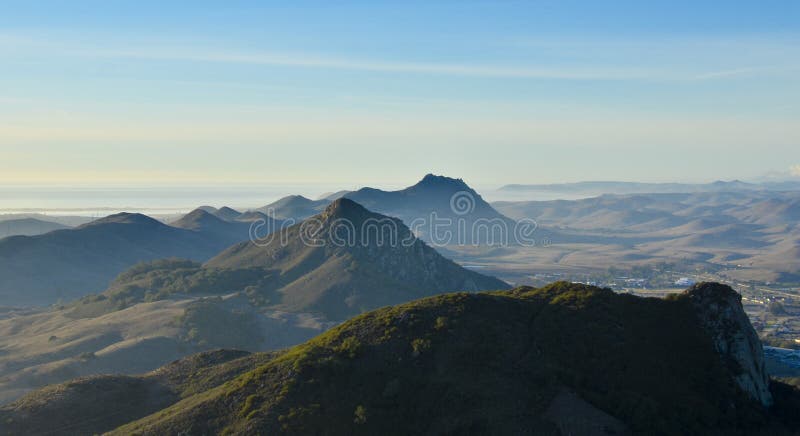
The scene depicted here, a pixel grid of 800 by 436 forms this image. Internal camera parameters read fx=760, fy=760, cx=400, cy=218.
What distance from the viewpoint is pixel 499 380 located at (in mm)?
53438

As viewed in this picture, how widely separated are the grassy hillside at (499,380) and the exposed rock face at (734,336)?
0.88m

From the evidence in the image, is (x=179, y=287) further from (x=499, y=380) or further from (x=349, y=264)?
(x=499, y=380)

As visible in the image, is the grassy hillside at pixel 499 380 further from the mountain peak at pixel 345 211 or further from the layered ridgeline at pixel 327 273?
the mountain peak at pixel 345 211

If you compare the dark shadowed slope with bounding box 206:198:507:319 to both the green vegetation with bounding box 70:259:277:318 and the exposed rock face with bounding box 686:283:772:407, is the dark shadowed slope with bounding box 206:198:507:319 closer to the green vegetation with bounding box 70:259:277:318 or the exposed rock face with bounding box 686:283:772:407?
the green vegetation with bounding box 70:259:277:318

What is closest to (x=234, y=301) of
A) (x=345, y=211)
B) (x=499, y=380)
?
(x=345, y=211)

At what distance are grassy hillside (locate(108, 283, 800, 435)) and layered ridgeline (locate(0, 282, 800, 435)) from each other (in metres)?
0.11

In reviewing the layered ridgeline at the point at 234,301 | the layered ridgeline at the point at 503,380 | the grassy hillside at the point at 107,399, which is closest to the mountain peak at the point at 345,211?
the layered ridgeline at the point at 234,301

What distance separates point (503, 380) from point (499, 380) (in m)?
0.28

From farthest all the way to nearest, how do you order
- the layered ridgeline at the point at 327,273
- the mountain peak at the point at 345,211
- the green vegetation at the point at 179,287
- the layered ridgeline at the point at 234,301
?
the mountain peak at the point at 345,211 < the green vegetation at the point at 179,287 < the layered ridgeline at the point at 327,273 < the layered ridgeline at the point at 234,301

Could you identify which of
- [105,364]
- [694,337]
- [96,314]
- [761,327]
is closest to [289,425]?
[694,337]

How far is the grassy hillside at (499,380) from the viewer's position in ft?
165

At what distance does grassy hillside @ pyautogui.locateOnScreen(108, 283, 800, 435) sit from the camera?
165ft

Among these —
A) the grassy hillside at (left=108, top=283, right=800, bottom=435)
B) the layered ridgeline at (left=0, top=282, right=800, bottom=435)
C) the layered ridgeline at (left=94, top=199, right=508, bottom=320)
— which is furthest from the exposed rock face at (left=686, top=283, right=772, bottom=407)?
the layered ridgeline at (left=94, top=199, right=508, bottom=320)

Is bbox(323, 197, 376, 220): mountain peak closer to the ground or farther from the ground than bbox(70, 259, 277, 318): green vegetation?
farther from the ground
